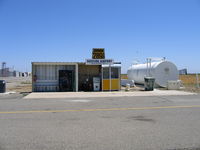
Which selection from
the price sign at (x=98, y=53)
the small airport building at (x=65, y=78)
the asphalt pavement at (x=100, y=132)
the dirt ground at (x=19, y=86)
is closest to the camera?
the asphalt pavement at (x=100, y=132)

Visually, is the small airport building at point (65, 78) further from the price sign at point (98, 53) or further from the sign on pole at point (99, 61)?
the price sign at point (98, 53)

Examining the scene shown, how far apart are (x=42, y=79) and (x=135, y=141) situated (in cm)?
1590

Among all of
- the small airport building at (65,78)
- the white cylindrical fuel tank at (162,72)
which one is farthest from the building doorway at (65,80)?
the white cylindrical fuel tank at (162,72)

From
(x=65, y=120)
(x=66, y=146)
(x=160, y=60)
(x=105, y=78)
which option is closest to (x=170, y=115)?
(x=65, y=120)

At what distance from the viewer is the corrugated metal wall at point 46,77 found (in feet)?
63.9

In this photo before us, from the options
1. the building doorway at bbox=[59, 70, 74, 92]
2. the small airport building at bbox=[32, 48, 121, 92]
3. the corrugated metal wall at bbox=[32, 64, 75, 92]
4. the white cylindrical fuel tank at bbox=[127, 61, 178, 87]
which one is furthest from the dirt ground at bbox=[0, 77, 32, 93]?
the white cylindrical fuel tank at bbox=[127, 61, 178, 87]

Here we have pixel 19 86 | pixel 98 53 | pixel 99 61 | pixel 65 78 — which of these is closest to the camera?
pixel 99 61

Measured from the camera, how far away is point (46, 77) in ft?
64.4

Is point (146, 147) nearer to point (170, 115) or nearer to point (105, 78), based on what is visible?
point (170, 115)

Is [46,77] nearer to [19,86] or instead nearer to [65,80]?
[65,80]

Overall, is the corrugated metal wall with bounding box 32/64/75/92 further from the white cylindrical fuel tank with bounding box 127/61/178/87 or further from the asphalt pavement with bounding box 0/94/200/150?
the asphalt pavement with bounding box 0/94/200/150

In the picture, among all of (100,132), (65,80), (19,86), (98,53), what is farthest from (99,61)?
(19,86)

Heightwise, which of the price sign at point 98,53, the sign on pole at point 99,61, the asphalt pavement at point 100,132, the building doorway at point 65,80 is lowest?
the asphalt pavement at point 100,132

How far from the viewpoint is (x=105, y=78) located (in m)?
19.4
